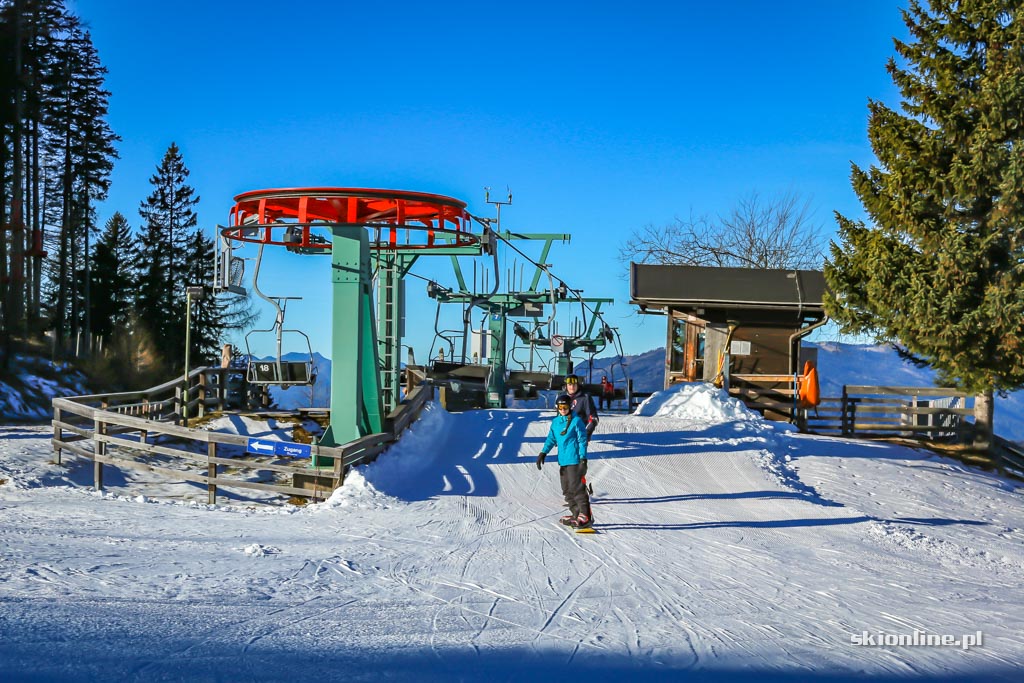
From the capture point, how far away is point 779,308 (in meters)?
25.7

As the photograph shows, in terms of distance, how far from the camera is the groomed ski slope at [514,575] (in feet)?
20.1

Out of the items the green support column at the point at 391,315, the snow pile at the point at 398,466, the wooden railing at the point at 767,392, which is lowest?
the snow pile at the point at 398,466

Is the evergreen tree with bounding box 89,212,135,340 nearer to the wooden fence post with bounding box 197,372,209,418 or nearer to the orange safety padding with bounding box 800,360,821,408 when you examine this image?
the wooden fence post with bounding box 197,372,209,418

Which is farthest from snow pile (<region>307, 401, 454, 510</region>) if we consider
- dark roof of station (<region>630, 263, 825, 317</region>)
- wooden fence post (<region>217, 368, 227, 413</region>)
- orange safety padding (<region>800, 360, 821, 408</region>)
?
orange safety padding (<region>800, 360, 821, 408</region>)

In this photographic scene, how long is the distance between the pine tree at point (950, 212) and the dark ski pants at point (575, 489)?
980 centimetres

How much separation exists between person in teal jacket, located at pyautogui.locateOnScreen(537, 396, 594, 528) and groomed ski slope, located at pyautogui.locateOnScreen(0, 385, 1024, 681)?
0.99ft

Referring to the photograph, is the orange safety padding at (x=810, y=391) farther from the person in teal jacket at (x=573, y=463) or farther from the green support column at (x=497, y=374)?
the person in teal jacket at (x=573, y=463)

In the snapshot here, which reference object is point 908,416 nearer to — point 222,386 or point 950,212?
point 950,212

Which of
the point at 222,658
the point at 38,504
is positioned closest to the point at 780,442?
the point at 38,504

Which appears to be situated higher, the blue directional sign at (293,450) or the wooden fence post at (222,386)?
the wooden fence post at (222,386)

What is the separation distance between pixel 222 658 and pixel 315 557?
131 inches

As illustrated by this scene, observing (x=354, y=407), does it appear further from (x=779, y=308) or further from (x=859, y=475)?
(x=779, y=308)

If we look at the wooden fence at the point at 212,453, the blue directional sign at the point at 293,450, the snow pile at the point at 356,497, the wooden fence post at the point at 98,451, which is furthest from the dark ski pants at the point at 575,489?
the wooden fence post at the point at 98,451

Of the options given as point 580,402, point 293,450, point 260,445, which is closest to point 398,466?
point 293,450
